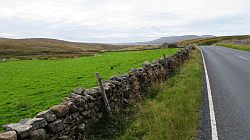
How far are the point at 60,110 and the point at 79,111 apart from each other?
102 centimetres

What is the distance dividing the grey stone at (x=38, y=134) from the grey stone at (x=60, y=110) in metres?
0.65

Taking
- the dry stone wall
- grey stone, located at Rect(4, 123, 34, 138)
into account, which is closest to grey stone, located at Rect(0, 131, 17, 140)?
the dry stone wall

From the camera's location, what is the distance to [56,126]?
691cm

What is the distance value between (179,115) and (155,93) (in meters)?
4.57

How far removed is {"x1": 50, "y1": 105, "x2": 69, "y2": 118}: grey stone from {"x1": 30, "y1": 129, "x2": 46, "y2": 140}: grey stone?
653 mm

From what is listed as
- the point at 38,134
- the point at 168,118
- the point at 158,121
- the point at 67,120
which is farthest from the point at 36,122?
the point at 168,118

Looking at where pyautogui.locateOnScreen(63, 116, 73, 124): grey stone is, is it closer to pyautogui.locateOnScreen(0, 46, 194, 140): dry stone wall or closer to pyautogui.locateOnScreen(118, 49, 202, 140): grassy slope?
pyautogui.locateOnScreen(0, 46, 194, 140): dry stone wall

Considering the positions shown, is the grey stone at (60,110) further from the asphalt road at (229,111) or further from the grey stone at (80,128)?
the asphalt road at (229,111)

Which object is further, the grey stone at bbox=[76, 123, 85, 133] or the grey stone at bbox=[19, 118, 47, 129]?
the grey stone at bbox=[76, 123, 85, 133]

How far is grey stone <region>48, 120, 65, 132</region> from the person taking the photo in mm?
6779

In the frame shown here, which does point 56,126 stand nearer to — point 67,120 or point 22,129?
point 67,120

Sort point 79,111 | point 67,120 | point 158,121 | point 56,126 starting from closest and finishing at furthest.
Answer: point 56,126
point 67,120
point 79,111
point 158,121

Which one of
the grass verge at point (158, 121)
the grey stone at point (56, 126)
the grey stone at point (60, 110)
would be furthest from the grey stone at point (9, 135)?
the grass verge at point (158, 121)

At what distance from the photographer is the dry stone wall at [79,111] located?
6.14 meters
